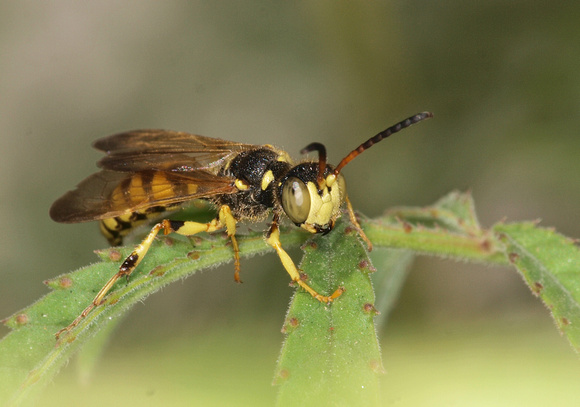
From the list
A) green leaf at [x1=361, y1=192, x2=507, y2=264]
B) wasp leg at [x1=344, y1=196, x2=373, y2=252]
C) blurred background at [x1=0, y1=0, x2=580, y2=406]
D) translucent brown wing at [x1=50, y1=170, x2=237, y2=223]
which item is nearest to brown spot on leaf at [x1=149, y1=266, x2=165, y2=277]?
blurred background at [x1=0, y1=0, x2=580, y2=406]

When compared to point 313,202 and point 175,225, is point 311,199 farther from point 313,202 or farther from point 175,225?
point 175,225

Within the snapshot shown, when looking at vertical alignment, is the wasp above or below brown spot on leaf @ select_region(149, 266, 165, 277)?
above

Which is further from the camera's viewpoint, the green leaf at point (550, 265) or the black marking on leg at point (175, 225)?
the black marking on leg at point (175, 225)

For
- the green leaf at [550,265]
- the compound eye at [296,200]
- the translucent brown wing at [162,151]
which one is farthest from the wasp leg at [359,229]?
the translucent brown wing at [162,151]

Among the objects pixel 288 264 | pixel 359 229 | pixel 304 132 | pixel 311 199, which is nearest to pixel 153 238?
pixel 288 264

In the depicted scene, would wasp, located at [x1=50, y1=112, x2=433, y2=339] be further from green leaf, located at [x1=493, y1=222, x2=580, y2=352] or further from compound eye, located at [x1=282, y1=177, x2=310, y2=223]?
green leaf, located at [x1=493, y1=222, x2=580, y2=352]

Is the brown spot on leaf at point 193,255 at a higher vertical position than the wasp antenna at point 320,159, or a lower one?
lower

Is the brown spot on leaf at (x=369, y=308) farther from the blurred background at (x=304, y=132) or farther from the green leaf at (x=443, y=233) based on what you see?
the green leaf at (x=443, y=233)

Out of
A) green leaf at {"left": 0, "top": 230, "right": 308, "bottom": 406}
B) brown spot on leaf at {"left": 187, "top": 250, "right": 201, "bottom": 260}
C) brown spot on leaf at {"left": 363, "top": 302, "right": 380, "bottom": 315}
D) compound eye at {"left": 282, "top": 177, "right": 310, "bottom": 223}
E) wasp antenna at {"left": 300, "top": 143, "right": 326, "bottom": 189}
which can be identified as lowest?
green leaf at {"left": 0, "top": 230, "right": 308, "bottom": 406}
